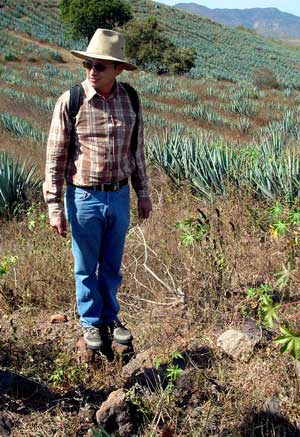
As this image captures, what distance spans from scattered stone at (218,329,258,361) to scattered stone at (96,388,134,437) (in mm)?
720

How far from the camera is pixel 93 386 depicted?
2.95m

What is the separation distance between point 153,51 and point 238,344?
33.9 meters

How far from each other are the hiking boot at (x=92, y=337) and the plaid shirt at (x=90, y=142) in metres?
0.69

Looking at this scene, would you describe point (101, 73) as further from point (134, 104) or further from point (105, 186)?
point (105, 186)

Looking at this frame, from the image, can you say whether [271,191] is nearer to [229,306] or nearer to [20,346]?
[229,306]

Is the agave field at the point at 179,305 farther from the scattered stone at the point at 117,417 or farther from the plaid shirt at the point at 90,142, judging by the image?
the plaid shirt at the point at 90,142

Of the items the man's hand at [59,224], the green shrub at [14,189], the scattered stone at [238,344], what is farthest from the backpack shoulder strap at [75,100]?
the green shrub at [14,189]

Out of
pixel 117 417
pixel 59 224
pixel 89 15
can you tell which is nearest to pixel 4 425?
pixel 117 417

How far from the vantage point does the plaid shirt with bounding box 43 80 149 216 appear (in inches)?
111

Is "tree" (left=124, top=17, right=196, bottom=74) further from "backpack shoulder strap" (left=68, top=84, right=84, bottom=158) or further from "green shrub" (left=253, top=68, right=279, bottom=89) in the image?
"backpack shoulder strap" (left=68, top=84, right=84, bottom=158)

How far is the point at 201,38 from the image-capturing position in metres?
58.0

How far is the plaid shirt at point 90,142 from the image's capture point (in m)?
2.83

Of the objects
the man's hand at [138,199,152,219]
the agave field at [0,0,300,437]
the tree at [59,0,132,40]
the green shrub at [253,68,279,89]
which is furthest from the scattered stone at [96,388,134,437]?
the tree at [59,0,132,40]

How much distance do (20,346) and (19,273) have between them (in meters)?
0.82
